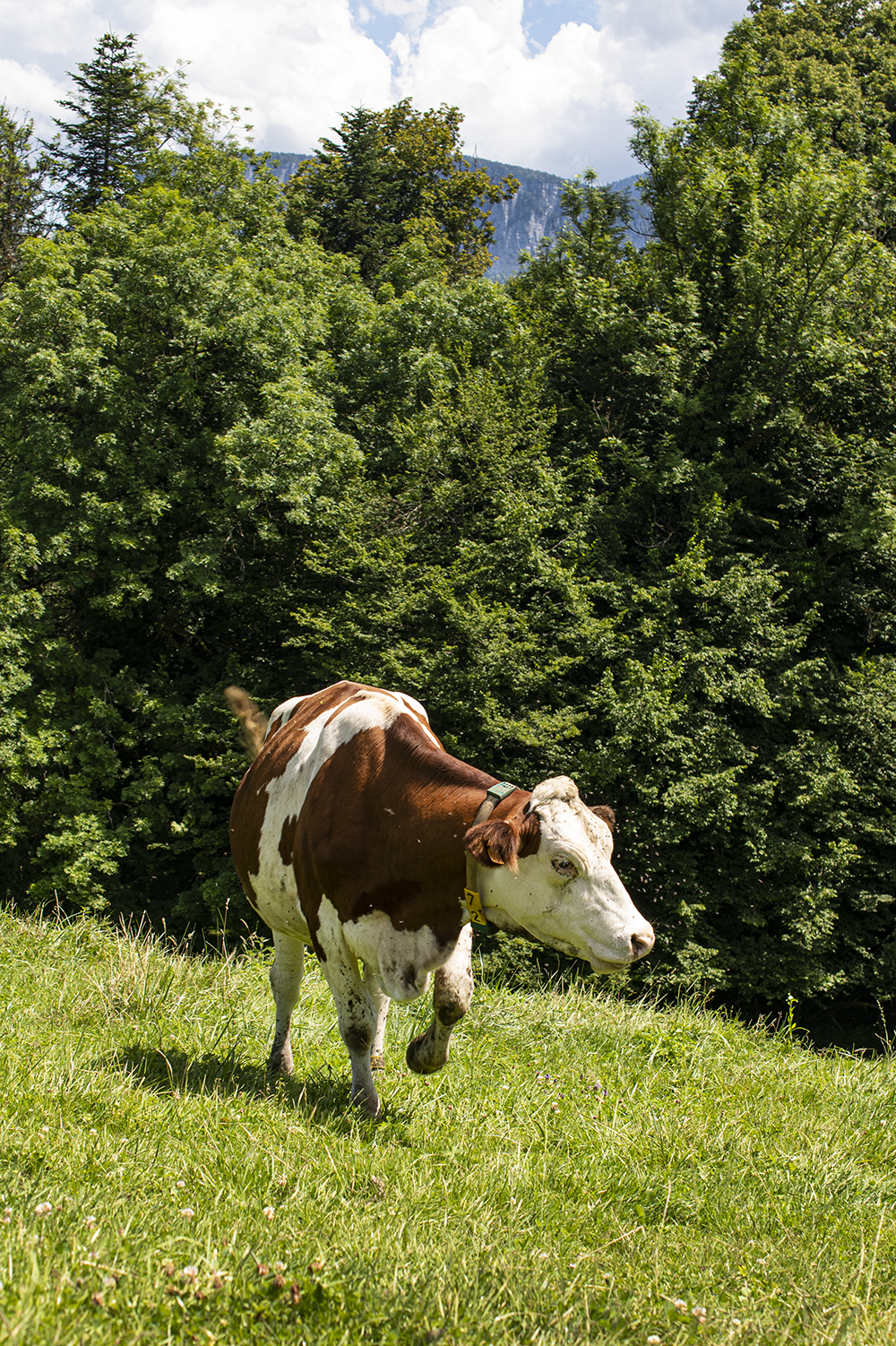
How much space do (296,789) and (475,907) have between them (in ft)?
3.94

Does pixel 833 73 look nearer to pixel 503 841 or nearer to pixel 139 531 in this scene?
pixel 139 531

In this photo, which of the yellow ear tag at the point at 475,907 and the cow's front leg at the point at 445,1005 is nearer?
the yellow ear tag at the point at 475,907

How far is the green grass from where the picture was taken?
7.09 feet

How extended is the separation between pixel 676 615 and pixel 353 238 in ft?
63.2

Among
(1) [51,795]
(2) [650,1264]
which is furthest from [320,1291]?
(1) [51,795]

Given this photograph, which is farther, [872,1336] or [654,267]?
[654,267]

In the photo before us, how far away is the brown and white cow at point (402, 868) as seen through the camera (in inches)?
124

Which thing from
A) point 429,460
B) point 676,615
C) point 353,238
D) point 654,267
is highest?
point 353,238

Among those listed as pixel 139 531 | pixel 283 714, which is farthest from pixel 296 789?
pixel 139 531

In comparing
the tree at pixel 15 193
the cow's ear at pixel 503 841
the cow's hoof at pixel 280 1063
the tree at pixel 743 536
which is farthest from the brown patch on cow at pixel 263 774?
the tree at pixel 15 193

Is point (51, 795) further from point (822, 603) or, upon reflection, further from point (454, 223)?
point (454, 223)

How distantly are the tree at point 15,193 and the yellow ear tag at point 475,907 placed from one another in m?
24.4

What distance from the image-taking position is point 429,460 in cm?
1644

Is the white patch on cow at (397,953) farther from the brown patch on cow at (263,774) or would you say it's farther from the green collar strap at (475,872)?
the brown patch on cow at (263,774)
